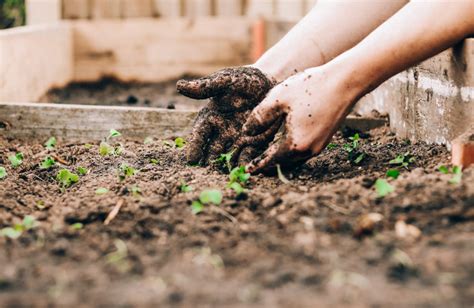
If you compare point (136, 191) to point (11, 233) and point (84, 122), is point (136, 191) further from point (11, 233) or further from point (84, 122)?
point (84, 122)

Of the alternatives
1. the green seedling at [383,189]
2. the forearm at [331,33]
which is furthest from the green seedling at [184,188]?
the forearm at [331,33]

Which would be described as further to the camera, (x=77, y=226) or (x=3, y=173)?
(x=3, y=173)

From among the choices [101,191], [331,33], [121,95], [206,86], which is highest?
[331,33]

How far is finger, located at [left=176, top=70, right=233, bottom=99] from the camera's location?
2049 millimetres

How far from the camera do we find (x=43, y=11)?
495 centimetres

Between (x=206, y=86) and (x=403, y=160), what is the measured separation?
2.14ft

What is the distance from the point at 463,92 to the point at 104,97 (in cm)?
264

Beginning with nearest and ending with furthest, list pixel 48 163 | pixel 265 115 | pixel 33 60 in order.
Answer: pixel 265 115, pixel 48 163, pixel 33 60

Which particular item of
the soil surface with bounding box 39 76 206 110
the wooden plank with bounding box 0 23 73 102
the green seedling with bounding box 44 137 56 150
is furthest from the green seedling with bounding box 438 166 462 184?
the wooden plank with bounding box 0 23 73 102

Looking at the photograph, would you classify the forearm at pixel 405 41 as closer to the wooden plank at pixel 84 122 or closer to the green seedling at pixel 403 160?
the green seedling at pixel 403 160

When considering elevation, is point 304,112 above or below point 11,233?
above

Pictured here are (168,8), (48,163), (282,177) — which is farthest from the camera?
(168,8)

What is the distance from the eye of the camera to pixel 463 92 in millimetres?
2025

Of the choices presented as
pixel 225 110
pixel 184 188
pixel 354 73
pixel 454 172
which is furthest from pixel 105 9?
pixel 454 172
